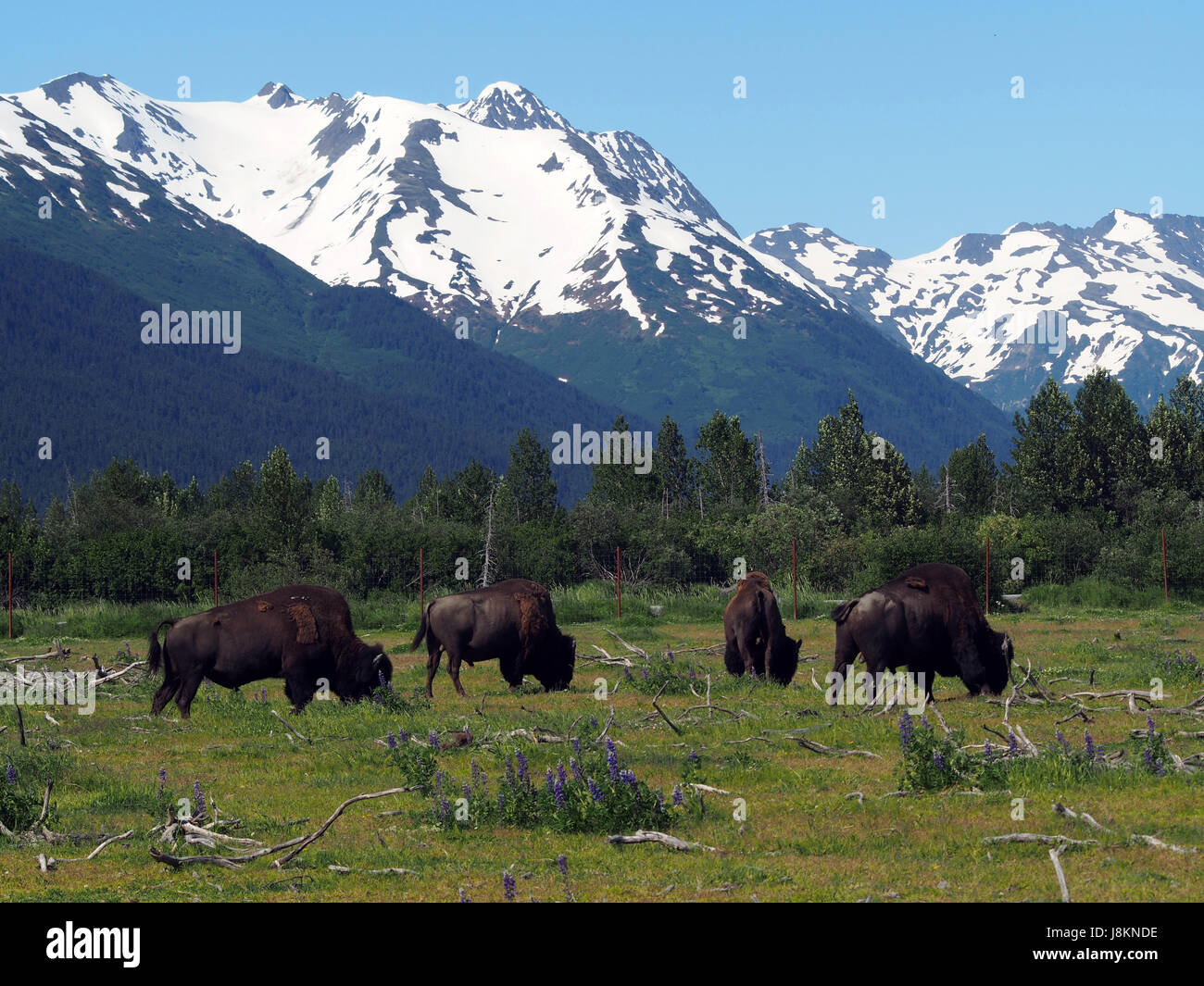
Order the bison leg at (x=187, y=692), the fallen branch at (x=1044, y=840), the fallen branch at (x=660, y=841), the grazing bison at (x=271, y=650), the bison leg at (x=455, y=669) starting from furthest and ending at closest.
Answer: the bison leg at (x=455, y=669) → the grazing bison at (x=271, y=650) → the bison leg at (x=187, y=692) → the fallen branch at (x=660, y=841) → the fallen branch at (x=1044, y=840)

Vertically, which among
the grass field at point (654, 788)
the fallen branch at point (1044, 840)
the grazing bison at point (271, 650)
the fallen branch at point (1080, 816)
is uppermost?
the grazing bison at point (271, 650)

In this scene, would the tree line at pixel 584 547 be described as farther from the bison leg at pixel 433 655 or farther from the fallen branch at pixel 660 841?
the fallen branch at pixel 660 841

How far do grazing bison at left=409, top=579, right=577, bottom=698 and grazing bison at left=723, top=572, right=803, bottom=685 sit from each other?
304cm

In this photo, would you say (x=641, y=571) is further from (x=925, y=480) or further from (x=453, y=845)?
(x=925, y=480)

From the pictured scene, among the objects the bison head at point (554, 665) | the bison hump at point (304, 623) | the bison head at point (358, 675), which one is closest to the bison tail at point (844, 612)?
the bison head at point (554, 665)

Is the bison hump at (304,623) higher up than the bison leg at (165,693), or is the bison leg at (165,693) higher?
the bison hump at (304,623)

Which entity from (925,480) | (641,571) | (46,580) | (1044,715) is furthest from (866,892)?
(925,480)

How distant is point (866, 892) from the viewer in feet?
33.2

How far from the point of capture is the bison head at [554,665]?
24.1 m

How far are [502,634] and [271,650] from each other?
4.38 meters

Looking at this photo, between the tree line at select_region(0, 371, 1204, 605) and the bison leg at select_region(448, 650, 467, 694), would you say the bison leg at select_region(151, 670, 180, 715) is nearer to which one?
the bison leg at select_region(448, 650, 467, 694)

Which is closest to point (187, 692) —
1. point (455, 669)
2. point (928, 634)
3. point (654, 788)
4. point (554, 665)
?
point (455, 669)

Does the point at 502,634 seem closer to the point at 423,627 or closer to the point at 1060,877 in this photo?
the point at 423,627
